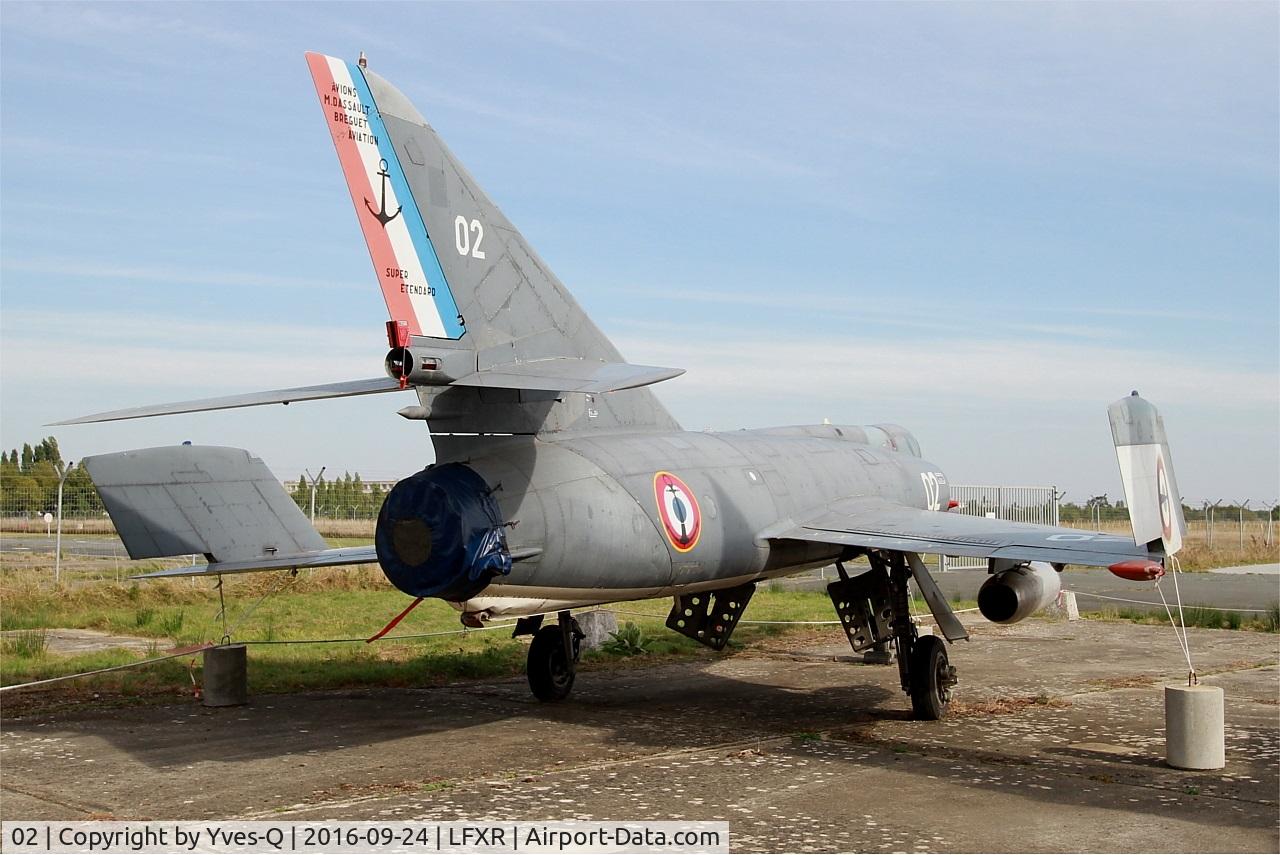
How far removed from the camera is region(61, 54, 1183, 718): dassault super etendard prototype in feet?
27.8

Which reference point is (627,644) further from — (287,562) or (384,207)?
(384,207)

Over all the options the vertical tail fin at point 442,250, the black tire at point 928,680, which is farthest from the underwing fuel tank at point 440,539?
the black tire at point 928,680

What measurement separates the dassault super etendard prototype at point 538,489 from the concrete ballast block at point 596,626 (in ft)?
11.8

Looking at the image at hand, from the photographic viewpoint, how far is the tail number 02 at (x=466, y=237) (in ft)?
30.5

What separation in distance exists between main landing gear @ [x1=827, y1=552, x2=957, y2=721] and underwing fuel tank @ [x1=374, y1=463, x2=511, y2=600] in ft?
15.4

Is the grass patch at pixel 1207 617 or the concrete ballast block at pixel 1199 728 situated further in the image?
the grass patch at pixel 1207 617

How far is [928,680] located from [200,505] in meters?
7.50

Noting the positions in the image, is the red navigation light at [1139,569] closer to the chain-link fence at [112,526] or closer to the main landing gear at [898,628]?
the main landing gear at [898,628]

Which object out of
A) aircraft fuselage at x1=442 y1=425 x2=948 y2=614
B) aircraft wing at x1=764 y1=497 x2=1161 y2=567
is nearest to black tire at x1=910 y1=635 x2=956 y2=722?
aircraft wing at x1=764 y1=497 x2=1161 y2=567

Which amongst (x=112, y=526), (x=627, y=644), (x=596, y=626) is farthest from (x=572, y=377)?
(x=112, y=526)

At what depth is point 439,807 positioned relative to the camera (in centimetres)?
773

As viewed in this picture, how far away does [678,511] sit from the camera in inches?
399

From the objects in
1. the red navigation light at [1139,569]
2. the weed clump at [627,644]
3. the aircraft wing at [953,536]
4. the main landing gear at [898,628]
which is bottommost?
the weed clump at [627,644]
